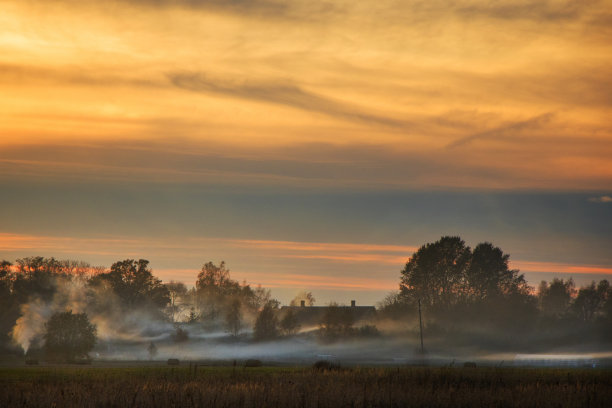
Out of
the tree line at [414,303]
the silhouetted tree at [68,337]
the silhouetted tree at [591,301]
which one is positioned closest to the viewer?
the silhouetted tree at [68,337]

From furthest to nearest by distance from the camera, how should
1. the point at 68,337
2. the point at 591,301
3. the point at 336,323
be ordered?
the point at 591,301 → the point at 336,323 → the point at 68,337

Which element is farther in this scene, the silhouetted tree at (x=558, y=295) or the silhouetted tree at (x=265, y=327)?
the silhouetted tree at (x=558, y=295)

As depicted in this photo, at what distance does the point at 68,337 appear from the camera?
112m

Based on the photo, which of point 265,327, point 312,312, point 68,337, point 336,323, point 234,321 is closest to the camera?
point 68,337

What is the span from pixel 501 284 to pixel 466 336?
17.5 metres

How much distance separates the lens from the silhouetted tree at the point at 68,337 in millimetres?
111562

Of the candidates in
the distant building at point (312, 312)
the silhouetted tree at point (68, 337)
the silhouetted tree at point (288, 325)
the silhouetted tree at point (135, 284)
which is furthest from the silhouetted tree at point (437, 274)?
the silhouetted tree at point (68, 337)

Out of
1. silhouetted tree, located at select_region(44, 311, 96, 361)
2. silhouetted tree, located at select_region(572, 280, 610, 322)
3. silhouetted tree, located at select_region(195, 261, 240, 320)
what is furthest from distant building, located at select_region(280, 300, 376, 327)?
silhouetted tree, located at select_region(44, 311, 96, 361)

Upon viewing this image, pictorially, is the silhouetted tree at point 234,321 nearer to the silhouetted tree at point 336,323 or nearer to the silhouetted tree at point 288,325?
the silhouetted tree at point 288,325

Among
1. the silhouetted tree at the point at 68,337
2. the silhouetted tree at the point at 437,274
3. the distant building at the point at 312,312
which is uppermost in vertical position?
the silhouetted tree at the point at 437,274

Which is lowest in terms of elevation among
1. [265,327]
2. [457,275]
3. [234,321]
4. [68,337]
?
[68,337]

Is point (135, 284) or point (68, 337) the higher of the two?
point (135, 284)

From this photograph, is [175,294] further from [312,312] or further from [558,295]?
[558,295]

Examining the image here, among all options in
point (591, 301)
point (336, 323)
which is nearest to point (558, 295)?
point (591, 301)
